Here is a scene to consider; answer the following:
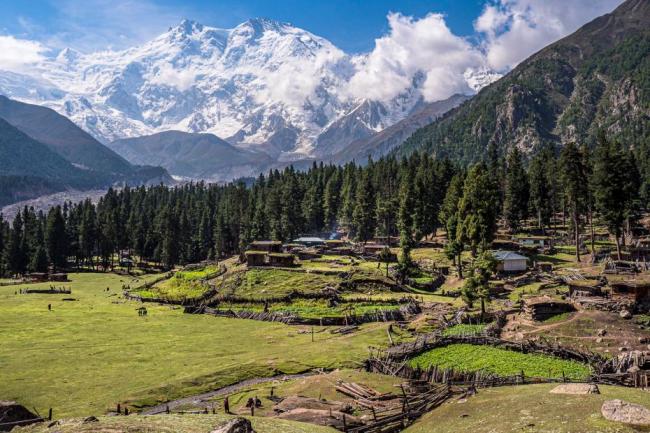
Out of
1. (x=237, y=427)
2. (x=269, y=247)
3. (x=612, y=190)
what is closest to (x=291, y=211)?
(x=269, y=247)

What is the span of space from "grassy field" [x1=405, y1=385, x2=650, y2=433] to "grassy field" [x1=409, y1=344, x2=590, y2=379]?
8506 mm

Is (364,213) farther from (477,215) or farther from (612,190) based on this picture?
(612,190)

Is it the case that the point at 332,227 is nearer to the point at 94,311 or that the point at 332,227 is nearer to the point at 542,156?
the point at 542,156

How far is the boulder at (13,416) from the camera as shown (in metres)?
35.2

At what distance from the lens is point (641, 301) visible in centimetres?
6425

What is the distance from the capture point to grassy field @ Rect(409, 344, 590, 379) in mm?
48094

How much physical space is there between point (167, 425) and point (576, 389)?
2411 cm

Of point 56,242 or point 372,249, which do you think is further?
point 56,242

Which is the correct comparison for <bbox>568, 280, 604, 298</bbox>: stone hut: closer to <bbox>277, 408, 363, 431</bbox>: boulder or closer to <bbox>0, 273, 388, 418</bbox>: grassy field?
<bbox>0, 273, 388, 418</bbox>: grassy field

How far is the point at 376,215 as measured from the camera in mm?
160375

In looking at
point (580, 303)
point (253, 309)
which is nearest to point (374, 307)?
point (253, 309)

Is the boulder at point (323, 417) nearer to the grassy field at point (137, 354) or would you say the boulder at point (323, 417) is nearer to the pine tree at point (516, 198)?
the grassy field at point (137, 354)

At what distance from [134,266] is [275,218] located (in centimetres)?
4790

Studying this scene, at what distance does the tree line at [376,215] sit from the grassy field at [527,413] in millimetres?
60513
